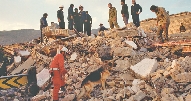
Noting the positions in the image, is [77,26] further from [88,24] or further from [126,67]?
[126,67]

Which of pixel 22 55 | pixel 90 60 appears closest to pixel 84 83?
pixel 90 60

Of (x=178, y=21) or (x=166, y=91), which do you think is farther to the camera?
(x=178, y=21)

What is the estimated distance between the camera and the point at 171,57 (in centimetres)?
650

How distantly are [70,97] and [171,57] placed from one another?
3.02 meters

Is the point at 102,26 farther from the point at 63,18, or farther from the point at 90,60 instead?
the point at 90,60

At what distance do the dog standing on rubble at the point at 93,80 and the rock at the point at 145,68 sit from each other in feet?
2.62

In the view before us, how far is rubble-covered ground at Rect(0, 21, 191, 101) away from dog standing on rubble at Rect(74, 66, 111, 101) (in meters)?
0.11

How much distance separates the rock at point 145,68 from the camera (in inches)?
209

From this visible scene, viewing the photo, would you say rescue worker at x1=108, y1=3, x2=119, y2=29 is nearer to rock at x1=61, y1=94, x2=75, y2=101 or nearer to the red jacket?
the red jacket

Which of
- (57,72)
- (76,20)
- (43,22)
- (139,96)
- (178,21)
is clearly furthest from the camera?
(178,21)

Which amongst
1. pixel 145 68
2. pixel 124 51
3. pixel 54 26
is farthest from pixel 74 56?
pixel 54 26

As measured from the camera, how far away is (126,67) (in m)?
6.12

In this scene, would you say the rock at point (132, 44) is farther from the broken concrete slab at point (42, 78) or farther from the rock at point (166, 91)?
the rock at point (166, 91)

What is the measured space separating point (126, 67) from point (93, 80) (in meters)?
0.93
